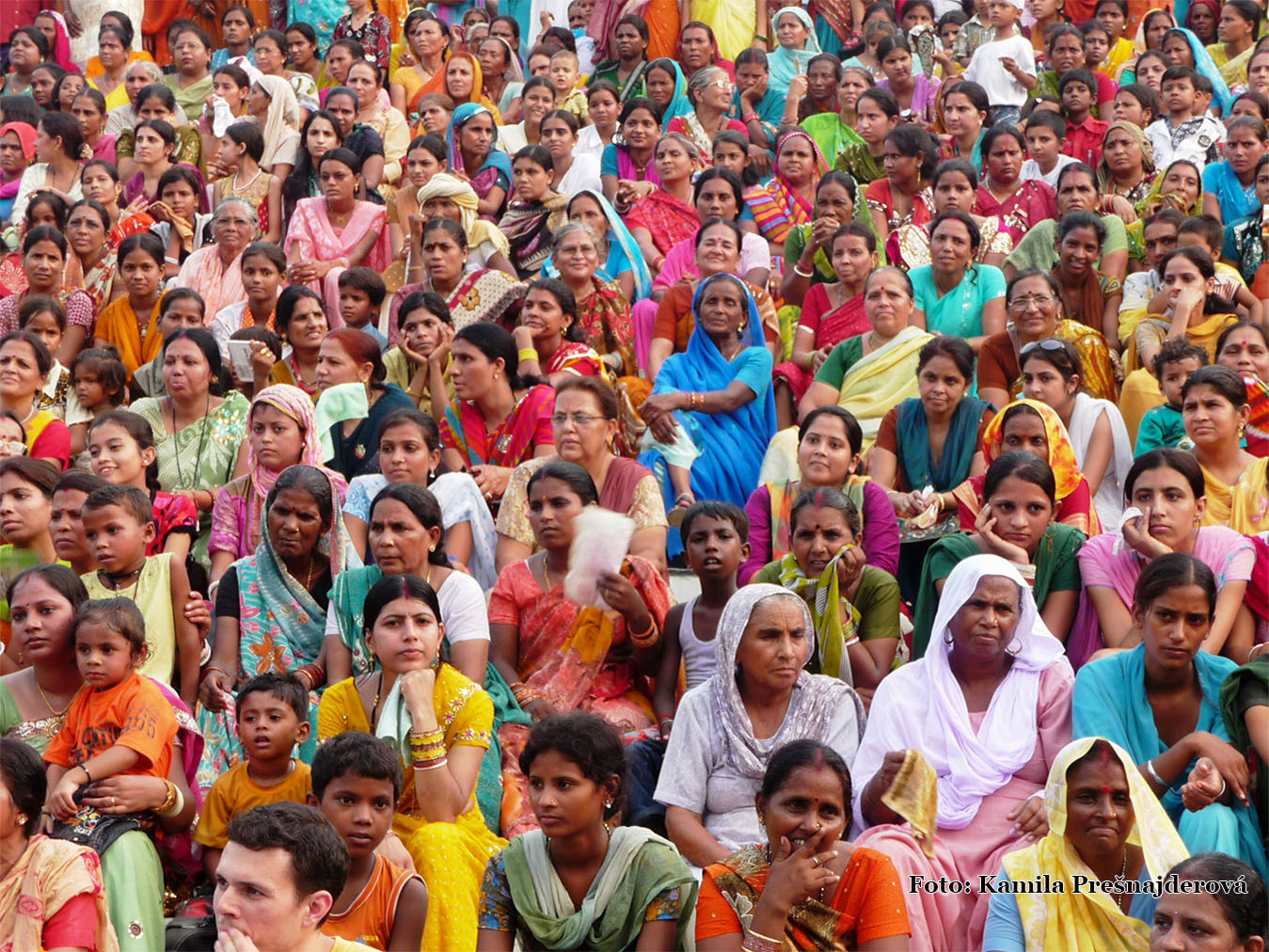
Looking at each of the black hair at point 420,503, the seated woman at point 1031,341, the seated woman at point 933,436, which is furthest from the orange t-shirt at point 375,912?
the seated woman at point 1031,341

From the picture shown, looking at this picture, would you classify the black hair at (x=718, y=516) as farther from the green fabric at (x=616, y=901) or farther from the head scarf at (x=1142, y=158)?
the head scarf at (x=1142, y=158)

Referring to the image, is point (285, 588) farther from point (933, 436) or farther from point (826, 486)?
point (933, 436)

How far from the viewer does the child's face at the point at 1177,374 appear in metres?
6.26

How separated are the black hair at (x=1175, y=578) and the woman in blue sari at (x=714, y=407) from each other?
98.9 inches

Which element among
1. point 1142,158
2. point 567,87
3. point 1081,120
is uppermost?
point 567,87

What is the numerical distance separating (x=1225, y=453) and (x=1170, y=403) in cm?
62

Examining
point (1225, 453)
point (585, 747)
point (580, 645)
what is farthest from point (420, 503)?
point (1225, 453)

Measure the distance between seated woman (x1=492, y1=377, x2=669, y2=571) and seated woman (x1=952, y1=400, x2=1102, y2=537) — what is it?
104 cm

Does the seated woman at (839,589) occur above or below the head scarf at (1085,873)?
above

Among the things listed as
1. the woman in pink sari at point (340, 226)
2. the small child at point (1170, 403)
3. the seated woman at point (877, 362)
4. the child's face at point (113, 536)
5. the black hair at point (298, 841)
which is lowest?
the black hair at point (298, 841)

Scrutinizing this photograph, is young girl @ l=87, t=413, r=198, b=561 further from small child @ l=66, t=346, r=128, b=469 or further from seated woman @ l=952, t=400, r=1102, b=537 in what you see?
seated woman @ l=952, t=400, r=1102, b=537

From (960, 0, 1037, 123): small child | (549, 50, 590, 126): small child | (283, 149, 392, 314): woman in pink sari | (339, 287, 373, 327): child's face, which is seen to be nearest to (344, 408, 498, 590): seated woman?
(339, 287, 373, 327): child's face

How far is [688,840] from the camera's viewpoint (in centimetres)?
439

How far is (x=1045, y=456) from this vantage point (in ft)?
18.8
